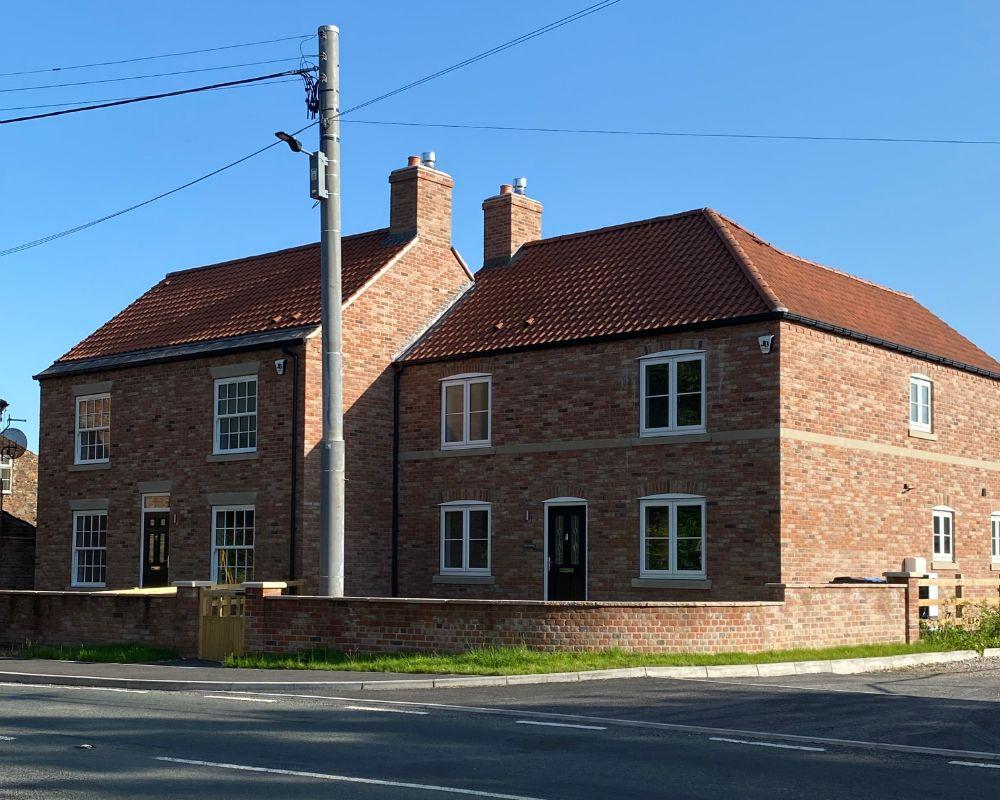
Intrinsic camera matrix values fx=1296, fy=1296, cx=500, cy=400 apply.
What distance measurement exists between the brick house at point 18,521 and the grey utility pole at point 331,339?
57.2ft

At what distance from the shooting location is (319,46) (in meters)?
20.7

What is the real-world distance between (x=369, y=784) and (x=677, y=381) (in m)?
15.7

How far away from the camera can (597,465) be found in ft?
81.0

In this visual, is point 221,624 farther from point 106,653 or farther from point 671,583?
point 671,583

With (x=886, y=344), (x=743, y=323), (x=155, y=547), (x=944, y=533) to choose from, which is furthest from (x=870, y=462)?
(x=155, y=547)

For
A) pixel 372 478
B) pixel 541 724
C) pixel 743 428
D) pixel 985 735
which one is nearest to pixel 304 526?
pixel 372 478

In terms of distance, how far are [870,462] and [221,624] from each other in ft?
41.0

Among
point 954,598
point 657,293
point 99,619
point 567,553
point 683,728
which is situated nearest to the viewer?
point 683,728

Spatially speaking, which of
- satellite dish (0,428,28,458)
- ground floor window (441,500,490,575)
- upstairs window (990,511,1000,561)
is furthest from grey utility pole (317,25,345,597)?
satellite dish (0,428,28,458)

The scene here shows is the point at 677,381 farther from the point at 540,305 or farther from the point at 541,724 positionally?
the point at 541,724

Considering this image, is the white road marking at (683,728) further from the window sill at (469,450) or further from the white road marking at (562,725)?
the window sill at (469,450)

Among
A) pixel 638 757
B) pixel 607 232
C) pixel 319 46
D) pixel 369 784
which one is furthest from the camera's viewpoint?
pixel 607 232

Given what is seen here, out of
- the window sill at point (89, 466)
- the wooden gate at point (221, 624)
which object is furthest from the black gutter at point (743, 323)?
the window sill at point (89, 466)

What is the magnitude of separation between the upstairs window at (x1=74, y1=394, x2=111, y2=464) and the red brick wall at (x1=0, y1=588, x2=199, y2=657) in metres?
6.42
